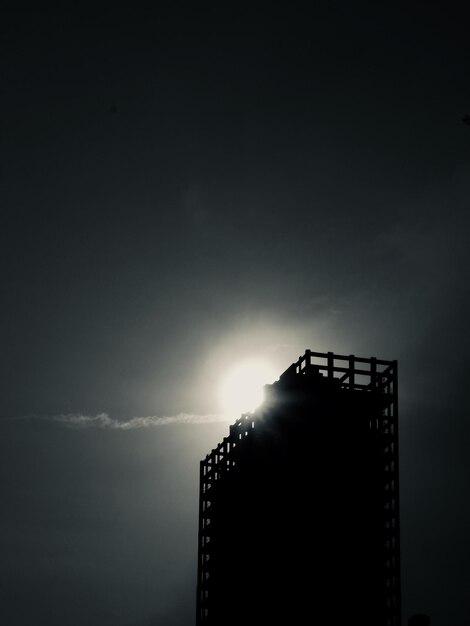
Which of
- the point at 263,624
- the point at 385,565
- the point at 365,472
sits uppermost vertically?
the point at 365,472

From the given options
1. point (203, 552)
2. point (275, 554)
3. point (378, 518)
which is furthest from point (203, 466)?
point (378, 518)

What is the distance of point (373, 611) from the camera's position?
2045 inches

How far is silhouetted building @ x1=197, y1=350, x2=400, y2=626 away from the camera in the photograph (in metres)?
52.7

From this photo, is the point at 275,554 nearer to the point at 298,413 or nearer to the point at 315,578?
the point at 315,578

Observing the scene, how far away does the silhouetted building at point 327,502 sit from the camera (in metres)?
52.7

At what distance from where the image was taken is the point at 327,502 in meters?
54.2

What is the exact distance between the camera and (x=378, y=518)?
175 feet

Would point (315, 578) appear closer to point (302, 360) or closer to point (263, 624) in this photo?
point (263, 624)

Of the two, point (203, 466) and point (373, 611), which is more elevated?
point (203, 466)

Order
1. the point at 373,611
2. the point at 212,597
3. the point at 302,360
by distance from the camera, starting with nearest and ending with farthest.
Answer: the point at 373,611, the point at 302,360, the point at 212,597

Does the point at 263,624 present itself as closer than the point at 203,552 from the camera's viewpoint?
Yes

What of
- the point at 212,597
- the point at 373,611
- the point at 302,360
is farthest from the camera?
the point at 212,597

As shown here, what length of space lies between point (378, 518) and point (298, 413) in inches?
283

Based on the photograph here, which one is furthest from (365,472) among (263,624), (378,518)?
(263,624)
